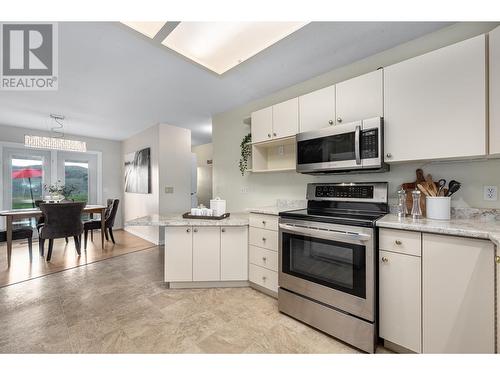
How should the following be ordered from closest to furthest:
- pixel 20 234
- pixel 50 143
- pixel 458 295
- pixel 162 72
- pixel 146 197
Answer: pixel 458 295
pixel 162 72
pixel 20 234
pixel 50 143
pixel 146 197

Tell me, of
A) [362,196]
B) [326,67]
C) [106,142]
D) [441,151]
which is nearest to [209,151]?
[106,142]

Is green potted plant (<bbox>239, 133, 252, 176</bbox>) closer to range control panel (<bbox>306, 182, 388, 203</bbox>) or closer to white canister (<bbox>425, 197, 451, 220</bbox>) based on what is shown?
range control panel (<bbox>306, 182, 388, 203</bbox>)

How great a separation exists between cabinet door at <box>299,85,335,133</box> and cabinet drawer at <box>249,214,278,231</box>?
965mm

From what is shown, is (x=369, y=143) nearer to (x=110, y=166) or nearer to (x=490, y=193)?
(x=490, y=193)

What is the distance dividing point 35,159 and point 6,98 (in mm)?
2286

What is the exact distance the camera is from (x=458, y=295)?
4.04ft

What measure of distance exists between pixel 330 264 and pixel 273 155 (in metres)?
1.55

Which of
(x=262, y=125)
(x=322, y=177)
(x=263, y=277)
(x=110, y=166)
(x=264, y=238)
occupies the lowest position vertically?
(x=263, y=277)

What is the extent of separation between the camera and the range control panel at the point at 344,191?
196cm

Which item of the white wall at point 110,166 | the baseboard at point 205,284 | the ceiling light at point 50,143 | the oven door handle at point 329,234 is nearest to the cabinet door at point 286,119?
the oven door handle at point 329,234

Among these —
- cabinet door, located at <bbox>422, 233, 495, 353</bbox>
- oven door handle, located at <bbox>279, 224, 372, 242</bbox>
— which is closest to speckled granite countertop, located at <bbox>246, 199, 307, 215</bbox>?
oven door handle, located at <bbox>279, 224, 372, 242</bbox>

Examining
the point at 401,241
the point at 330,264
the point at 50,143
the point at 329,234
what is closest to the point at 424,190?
the point at 401,241

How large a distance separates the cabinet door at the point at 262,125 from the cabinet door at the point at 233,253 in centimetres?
110

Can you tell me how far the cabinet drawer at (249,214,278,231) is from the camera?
2.17m
